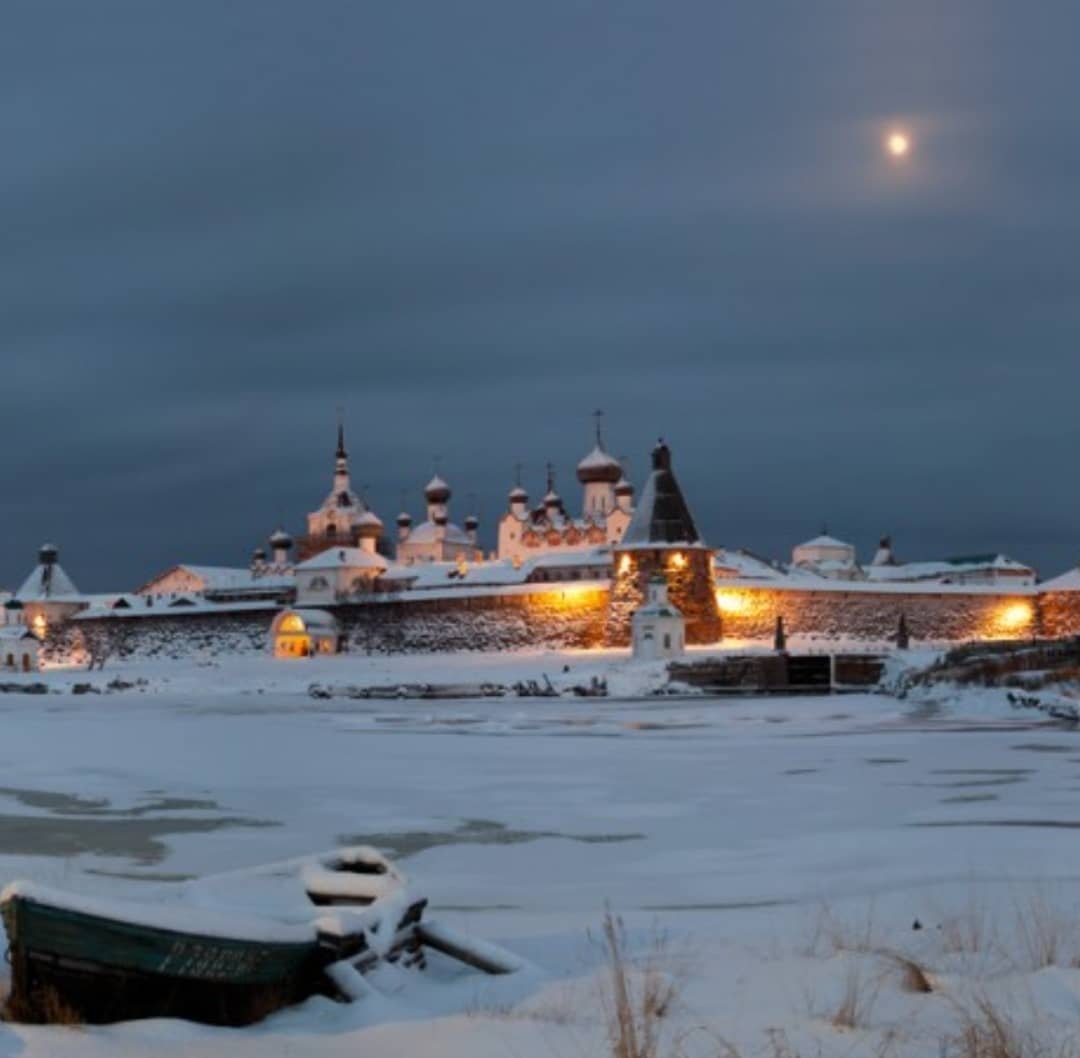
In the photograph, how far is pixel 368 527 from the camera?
75438mm

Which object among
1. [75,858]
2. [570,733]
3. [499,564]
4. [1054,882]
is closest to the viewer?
[1054,882]

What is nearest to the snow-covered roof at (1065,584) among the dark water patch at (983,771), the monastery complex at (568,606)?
the monastery complex at (568,606)

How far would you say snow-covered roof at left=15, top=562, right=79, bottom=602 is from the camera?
227 feet

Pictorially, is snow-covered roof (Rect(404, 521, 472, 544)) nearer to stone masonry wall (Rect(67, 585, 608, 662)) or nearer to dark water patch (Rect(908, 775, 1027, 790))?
stone masonry wall (Rect(67, 585, 608, 662))

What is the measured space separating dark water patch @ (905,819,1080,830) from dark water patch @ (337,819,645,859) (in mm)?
2066

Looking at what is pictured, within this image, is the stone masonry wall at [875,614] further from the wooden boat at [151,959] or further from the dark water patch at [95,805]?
the wooden boat at [151,959]

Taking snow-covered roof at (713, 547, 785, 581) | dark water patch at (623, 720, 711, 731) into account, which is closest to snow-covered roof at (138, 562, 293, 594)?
snow-covered roof at (713, 547, 785, 581)

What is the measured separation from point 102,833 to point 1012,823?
637 cm

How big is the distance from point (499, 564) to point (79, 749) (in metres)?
45.4

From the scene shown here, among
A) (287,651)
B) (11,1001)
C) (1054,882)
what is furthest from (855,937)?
(287,651)

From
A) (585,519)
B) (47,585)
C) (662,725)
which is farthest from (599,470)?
(662,725)

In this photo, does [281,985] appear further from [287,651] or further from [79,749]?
[287,651]

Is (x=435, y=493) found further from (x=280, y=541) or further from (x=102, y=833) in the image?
(x=102, y=833)

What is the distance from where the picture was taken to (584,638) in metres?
50.6
